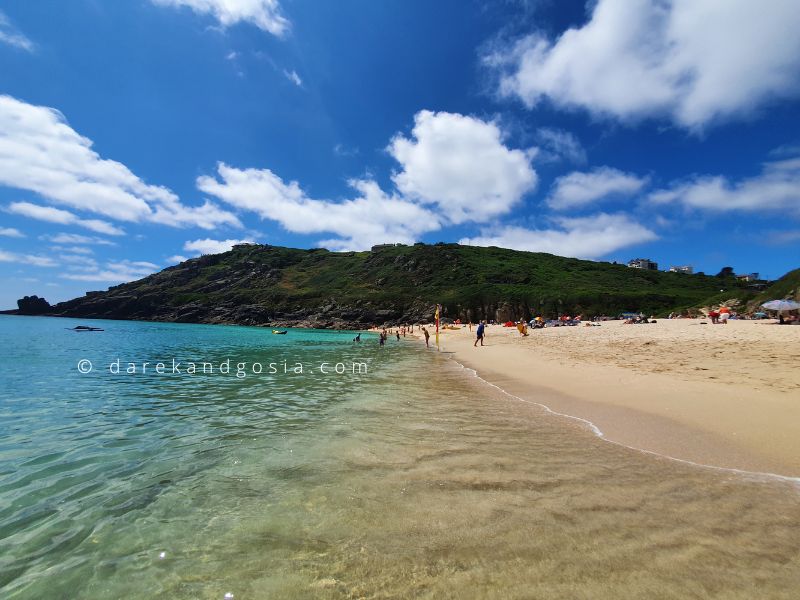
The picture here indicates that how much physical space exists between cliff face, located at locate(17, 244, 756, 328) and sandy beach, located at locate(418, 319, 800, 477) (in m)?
90.6

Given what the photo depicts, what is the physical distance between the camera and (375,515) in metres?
4.98

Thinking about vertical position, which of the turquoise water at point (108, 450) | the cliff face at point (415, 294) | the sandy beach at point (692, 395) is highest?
the cliff face at point (415, 294)

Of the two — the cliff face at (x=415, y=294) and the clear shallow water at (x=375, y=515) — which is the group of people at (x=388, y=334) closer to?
the cliff face at (x=415, y=294)

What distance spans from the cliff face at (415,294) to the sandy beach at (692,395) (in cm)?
9056

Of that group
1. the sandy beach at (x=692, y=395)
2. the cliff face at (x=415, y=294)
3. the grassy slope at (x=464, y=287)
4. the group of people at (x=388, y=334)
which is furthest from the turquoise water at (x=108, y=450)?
the grassy slope at (x=464, y=287)

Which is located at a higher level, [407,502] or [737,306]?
[737,306]

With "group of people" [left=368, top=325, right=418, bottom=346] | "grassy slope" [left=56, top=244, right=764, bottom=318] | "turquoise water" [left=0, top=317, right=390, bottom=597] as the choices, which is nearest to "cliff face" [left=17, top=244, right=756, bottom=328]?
"grassy slope" [left=56, top=244, right=764, bottom=318]

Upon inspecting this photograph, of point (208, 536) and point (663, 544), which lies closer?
point (663, 544)

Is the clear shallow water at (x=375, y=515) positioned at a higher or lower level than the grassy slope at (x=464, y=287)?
lower

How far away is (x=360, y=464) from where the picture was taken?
696 centimetres

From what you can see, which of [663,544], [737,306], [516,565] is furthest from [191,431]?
[737,306]

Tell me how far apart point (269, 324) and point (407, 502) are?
146 m

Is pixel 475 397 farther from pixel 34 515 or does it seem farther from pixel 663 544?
pixel 34 515

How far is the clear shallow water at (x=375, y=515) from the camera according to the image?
367cm
